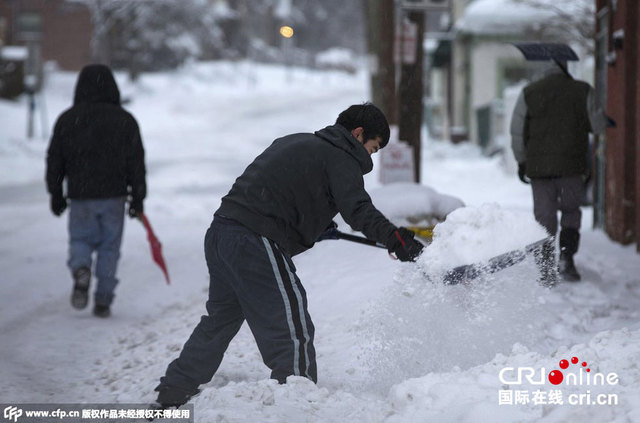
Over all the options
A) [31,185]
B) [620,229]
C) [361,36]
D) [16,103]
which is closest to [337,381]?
[620,229]

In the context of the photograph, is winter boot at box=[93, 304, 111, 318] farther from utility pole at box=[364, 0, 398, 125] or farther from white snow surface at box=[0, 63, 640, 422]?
utility pole at box=[364, 0, 398, 125]

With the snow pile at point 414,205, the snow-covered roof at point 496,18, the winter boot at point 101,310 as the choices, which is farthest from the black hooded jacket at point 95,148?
the snow-covered roof at point 496,18

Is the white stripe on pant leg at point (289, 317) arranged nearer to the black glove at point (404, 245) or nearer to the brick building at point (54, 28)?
the black glove at point (404, 245)

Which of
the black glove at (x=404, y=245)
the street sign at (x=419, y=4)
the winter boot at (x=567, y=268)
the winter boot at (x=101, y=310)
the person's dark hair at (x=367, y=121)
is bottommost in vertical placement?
the winter boot at (x=101, y=310)

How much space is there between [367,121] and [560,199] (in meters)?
3.71

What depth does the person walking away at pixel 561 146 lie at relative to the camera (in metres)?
7.06

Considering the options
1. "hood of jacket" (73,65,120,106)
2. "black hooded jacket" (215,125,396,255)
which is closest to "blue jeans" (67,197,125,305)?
"hood of jacket" (73,65,120,106)

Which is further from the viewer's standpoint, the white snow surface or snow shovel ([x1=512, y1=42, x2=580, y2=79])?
snow shovel ([x1=512, y1=42, x2=580, y2=79])

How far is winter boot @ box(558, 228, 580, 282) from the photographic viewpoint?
23.1 ft

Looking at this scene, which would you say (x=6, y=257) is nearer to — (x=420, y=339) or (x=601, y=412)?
(x=420, y=339)

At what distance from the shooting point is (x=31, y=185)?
1709 cm

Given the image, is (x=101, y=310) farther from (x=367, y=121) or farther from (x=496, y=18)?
(x=496, y=18)

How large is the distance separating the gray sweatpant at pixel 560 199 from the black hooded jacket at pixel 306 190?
3.53 meters

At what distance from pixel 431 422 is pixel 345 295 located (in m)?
2.92
